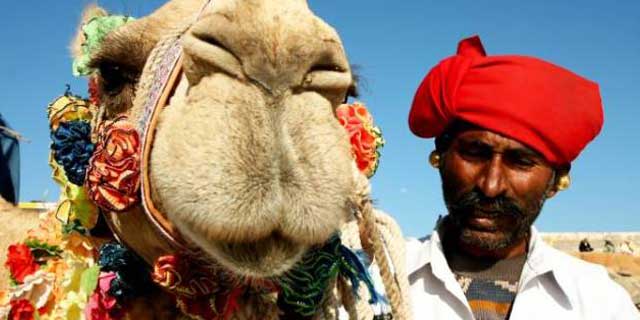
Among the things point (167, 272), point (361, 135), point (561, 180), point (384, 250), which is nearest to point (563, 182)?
point (561, 180)

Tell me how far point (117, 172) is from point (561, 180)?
7.03 feet

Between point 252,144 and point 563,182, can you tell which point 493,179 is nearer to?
point 563,182

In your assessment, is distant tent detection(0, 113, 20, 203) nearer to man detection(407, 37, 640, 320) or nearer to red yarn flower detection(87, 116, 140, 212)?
man detection(407, 37, 640, 320)

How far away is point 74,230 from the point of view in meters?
2.38

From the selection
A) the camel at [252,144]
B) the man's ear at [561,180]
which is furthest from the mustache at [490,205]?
the camel at [252,144]

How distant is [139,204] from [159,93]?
0.32 metres

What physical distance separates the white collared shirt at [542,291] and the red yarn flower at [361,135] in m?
0.86

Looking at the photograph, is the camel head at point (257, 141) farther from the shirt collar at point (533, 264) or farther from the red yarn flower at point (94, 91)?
the shirt collar at point (533, 264)

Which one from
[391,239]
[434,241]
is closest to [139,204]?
[391,239]

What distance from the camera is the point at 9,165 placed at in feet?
18.4

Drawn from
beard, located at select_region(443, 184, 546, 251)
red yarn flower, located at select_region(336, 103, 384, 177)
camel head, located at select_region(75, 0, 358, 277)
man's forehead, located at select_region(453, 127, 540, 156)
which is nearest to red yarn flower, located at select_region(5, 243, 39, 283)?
camel head, located at select_region(75, 0, 358, 277)

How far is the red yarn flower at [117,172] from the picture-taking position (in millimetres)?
1779

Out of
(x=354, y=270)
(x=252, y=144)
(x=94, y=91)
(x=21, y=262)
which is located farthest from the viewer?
(x=21, y=262)

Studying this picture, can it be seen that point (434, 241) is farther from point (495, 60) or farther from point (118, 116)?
point (118, 116)
